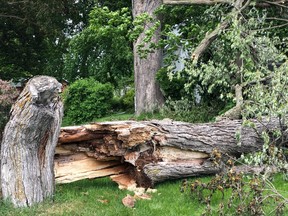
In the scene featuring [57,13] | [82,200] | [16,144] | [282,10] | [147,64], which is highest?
[57,13]

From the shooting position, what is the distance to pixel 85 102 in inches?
623

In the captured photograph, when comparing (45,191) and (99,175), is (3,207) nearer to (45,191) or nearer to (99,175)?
(45,191)

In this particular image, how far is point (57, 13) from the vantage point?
20594 mm

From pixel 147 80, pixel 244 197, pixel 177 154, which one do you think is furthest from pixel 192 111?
pixel 244 197

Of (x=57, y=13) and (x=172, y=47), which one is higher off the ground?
(x=57, y=13)

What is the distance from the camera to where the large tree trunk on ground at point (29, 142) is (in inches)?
178

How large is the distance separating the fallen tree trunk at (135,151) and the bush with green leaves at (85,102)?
9780 millimetres

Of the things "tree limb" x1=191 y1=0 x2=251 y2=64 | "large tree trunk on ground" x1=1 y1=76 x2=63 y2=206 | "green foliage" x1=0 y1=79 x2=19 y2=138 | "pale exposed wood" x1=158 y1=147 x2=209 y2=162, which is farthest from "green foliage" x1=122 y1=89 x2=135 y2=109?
"large tree trunk on ground" x1=1 y1=76 x2=63 y2=206

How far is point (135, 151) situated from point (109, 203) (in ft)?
3.09

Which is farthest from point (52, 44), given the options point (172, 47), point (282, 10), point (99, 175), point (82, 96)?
point (99, 175)

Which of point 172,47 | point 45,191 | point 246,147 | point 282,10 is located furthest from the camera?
point 172,47

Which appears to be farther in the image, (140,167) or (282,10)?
(282,10)

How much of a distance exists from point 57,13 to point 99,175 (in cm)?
1643

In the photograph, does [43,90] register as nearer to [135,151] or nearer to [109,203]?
[109,203]
